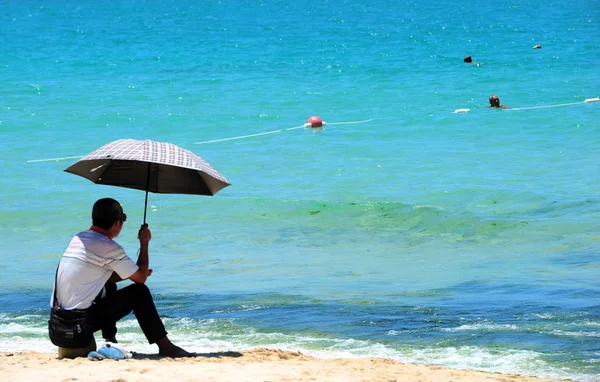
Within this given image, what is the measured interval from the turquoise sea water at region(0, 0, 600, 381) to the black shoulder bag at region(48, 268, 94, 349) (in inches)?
56.1

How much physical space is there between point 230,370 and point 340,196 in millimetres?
10549

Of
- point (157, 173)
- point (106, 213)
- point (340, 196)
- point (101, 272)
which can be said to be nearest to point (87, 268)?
point (101, 272)

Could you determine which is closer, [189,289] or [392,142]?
[189,289]

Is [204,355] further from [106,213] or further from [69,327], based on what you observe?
[106,213]

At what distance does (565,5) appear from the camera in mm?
73375

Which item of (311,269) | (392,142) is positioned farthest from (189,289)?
(392,142)

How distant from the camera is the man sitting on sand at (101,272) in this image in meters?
6.18

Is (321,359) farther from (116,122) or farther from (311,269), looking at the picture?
(116,122)

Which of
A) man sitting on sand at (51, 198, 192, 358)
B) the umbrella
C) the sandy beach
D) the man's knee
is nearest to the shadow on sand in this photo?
the sandy beach

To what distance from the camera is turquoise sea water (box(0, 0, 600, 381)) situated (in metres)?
8.21


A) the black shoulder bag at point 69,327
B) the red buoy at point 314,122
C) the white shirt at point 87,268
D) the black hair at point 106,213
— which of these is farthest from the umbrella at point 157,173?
the red buoy at point 314,122

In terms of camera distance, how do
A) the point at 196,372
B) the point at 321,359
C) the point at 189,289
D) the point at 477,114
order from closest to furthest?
the point at 196,372
the point at 321,359
the point at 189,289
the point at 477,114

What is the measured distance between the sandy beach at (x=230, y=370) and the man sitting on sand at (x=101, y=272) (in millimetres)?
341

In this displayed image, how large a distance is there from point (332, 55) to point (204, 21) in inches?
859
